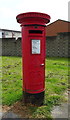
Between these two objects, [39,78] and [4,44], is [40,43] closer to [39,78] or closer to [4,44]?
[39,78]

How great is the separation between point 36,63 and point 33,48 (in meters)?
0.34

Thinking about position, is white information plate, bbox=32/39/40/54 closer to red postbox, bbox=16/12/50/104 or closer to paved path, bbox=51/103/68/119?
red postbox, bbox=16/12/50/104

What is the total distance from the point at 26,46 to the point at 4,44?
12.2 m

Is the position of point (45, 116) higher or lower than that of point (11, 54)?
lower

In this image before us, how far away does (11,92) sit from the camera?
3.71 metres

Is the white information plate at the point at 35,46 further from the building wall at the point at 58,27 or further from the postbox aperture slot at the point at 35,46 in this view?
the building wall at the point at 58,27

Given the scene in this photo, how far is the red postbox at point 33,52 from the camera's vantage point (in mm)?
2673

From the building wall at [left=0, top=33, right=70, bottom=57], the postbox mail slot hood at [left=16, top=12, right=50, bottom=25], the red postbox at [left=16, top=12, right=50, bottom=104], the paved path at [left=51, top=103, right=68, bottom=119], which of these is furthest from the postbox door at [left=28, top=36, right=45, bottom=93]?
the building wall at [left=0, top=33, right=70, bottom=57]

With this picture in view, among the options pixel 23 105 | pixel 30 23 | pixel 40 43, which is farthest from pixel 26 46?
pixel 23 105

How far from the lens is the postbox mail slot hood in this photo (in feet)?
8.45

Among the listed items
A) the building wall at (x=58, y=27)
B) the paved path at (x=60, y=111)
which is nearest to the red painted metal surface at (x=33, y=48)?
the paved path at (x=60, y=111)

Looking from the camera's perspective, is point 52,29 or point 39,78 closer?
point 39,78

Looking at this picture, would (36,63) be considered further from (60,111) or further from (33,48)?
(60,111)

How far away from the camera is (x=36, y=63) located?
2.82 m
